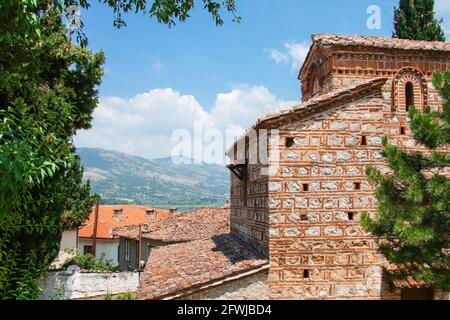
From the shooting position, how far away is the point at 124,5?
6062 millimetres

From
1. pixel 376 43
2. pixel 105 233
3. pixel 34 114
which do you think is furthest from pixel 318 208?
pixel 105 233

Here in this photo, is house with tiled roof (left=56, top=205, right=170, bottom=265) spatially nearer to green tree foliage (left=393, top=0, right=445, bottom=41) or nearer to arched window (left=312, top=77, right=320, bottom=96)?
arched window (left=312, top=77, right=320, bottom=96)

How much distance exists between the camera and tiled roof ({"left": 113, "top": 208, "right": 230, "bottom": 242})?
2439cm

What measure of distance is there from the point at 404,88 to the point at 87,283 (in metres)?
16.5

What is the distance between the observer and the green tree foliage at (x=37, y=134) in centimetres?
415

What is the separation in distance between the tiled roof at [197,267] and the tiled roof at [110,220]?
23354mm

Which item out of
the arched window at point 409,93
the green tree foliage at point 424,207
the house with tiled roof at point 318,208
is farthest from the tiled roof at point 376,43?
the green tree foliage at point 424,207

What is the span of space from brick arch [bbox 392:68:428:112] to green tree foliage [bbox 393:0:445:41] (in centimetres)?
896

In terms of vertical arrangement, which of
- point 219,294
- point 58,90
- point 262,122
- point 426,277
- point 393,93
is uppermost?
point 58,90

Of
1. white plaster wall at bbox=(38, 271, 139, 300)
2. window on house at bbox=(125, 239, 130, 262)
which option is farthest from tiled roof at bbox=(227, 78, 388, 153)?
window on house at bbox=(125, 239, 130, 262)

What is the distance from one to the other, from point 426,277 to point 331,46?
599 centimetres

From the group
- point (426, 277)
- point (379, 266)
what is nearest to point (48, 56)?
point (379, 266)
